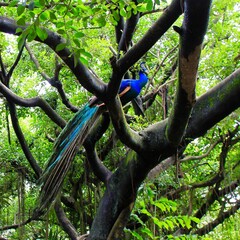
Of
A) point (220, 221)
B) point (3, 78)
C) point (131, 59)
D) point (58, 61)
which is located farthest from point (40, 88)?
point (131, 59)

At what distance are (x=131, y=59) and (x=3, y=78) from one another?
9.24 feet

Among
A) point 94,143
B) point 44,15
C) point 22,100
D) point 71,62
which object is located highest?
point 22,100

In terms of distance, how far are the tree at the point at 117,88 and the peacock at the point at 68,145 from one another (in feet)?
0.52

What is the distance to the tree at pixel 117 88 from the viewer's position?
1938 mm

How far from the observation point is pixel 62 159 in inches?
117

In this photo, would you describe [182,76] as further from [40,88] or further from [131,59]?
[40,88]

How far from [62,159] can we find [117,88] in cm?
83

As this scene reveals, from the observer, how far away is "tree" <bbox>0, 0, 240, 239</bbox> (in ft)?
6.36

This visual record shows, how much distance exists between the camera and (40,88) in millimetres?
6160

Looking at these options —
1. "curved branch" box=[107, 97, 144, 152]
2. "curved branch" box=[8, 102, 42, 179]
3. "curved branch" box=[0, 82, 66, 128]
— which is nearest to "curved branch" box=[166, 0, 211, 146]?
"curved branch" box=[107, 97, 144, 152]

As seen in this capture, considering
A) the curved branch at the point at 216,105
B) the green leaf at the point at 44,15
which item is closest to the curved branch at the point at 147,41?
the green leaf at the point at 44,15

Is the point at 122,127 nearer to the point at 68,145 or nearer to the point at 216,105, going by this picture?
the point at 68,145

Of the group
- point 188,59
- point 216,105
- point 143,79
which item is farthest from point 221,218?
point 188,59

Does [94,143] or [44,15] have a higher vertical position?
[94,143]
